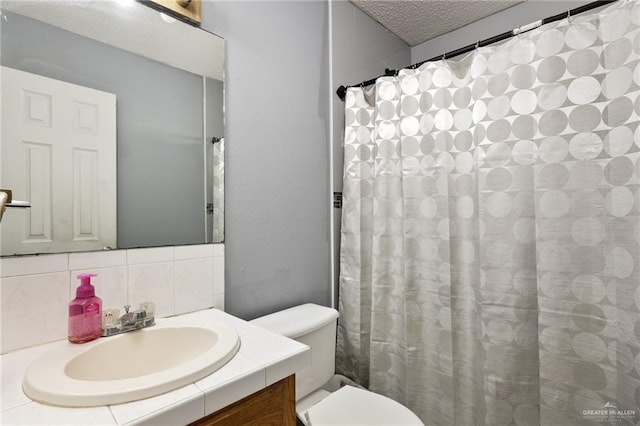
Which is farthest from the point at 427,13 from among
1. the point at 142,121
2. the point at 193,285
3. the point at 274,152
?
the point at 193,285

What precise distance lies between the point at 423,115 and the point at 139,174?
120 cm

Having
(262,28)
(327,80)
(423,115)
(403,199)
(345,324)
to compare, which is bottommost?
(345,324)

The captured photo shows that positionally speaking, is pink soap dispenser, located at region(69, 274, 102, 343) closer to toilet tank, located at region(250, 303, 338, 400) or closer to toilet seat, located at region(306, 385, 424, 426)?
toilet tank, located at region(250, 303, 338, 400)

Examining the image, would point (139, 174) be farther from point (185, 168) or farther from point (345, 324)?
point (345, 324)

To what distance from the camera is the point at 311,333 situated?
125 cm

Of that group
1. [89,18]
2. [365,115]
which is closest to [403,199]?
[365,115]

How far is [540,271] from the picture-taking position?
1.11m

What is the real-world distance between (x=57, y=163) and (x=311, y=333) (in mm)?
1029

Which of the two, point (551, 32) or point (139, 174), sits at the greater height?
point (551, 32)

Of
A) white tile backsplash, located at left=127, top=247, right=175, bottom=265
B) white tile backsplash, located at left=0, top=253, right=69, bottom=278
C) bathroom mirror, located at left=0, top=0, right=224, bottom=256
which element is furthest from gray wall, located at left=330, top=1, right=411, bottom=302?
white tile backsplash, located at left=0, top=253, right=69, bottom=278

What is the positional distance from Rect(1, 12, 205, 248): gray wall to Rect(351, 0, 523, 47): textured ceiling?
130 centimetres

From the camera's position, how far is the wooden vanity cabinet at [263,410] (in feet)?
2.10

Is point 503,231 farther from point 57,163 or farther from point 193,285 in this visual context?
point 57,163

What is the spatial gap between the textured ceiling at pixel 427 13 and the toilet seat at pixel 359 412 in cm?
205
